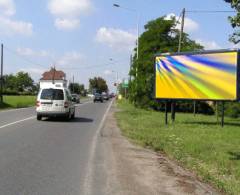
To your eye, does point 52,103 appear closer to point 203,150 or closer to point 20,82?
point 203,150

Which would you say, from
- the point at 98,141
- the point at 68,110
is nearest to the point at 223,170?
the point at 98,141

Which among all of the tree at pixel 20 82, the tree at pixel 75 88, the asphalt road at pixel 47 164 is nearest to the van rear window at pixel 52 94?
the asphalt road at pixel 47 164

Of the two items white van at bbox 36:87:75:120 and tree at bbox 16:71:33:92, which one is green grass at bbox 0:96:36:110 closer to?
white van at bbox 36:87:75:120

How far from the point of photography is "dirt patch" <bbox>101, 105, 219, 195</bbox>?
8.16 meters

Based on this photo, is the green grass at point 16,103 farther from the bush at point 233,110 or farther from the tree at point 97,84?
the tree at point 97,84

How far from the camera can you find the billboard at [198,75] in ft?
73.0

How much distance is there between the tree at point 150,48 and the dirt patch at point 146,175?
31147 mm

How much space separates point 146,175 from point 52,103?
16.5 metres

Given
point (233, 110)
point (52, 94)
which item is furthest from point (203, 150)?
point (233, 110)

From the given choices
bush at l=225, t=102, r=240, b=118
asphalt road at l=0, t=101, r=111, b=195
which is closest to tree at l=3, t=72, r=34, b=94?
bush at l=225, t=102, r=240, b=118

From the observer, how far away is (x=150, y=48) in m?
46.6

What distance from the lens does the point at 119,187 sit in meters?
8.21

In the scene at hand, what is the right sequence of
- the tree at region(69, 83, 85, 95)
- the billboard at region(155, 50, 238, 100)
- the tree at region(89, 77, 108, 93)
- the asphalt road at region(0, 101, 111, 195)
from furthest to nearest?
the tree at region(89, 77, 108, 93)
the tree at region(69, 83, 85, 95)
the billboard at region(155, 50, 238, 100)
the asphalt road at region(0, 101, 111, 195)

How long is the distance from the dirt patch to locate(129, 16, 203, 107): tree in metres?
31.1
